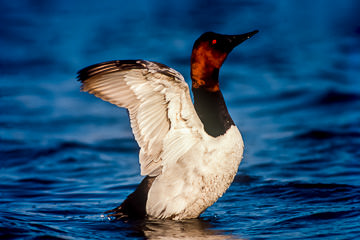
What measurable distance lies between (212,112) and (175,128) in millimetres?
438

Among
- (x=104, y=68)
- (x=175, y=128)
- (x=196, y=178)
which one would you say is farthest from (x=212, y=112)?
(x=104, y=68)

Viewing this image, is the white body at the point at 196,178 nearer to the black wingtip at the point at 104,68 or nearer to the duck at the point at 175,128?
the duck at the point at 175,128

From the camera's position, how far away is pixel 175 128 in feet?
16.6

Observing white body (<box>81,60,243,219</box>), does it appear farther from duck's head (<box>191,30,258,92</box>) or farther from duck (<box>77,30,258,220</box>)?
duck's head (<box>191,30,258,92</box>)

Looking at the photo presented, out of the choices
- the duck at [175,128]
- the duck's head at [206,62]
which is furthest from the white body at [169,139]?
the duck's head at [206,62]

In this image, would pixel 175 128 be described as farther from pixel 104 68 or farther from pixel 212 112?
pixel 104 68

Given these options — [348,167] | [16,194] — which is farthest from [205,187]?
[348,167]

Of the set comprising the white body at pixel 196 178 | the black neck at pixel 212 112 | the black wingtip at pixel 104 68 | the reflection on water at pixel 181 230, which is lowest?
the reflection on water at pixel 181 230

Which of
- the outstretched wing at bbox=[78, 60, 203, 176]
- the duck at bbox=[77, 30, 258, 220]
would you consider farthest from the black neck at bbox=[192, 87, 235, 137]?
the outstretched wing at bbox=[78, 60, 203, 176]

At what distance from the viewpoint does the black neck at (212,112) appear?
5.19 metres

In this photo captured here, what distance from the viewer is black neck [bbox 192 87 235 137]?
17.0ft

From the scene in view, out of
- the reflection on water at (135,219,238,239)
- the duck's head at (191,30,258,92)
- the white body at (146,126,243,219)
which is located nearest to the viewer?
the reflection on water at (135,219,238,239)

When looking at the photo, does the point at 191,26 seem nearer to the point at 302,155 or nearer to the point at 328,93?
the point at 328,93

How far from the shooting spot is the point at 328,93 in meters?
12.7
